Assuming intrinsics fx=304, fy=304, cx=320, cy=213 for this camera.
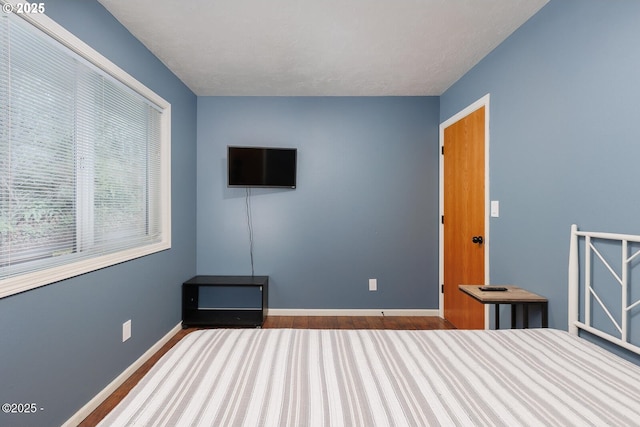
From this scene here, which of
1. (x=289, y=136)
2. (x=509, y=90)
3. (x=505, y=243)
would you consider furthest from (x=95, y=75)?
(x=505, y=243)

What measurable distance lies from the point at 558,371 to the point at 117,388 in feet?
8.43

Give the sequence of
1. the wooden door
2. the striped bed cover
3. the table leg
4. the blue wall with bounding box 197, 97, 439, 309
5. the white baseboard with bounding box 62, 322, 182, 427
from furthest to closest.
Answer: the blue wall with bounding box 197, 97, 439, 309, the wooden door, the table leg, the white baseboard with bounding box 62, 322, 182, 427, the striped bed cover

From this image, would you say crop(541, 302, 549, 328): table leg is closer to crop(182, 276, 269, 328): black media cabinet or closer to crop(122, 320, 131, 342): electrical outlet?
crop(182, 276, 269, 328): black media cabinet

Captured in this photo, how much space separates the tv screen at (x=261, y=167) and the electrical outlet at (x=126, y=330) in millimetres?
1652

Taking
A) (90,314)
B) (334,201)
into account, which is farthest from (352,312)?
(90,314)

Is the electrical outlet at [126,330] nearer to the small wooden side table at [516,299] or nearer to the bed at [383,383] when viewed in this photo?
the bed at [383,383]

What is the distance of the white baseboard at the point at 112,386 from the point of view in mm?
1745

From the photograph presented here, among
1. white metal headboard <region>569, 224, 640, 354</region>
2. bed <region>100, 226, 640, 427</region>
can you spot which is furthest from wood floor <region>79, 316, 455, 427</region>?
bed <region>100, 226, 640, 427</region>

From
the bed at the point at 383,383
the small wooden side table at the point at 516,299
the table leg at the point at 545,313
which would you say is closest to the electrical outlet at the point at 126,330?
the bed at the point at 383,383

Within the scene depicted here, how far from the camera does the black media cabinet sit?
10.4 ft

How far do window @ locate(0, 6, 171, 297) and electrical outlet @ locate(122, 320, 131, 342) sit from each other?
1.56 feet

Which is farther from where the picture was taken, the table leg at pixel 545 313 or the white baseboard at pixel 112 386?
the table leg at pixel 545 313

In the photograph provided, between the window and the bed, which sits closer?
the bed

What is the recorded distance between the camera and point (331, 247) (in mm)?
3529
